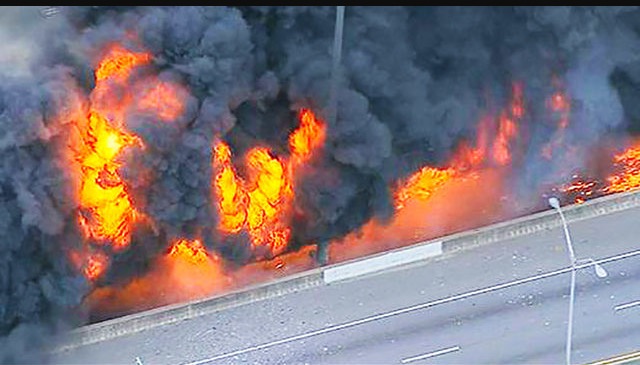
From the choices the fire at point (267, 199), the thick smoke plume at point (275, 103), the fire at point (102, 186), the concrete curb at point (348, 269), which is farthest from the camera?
the fire at point (267, 199)

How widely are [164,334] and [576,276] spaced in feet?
36.2

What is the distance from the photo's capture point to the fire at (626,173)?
35.9 metres

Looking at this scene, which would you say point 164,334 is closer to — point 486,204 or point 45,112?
point 45,112

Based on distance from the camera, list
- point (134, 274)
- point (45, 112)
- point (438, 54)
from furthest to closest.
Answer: point (438, 54)
point (134, 274)
point (45, 112)

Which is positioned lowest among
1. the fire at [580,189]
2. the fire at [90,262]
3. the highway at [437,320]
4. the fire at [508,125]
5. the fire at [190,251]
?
the highway at [437,320]

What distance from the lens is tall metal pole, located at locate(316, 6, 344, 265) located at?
100ft

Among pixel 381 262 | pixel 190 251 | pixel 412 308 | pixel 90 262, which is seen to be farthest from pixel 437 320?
pixel 90 262

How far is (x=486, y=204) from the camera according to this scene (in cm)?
3550

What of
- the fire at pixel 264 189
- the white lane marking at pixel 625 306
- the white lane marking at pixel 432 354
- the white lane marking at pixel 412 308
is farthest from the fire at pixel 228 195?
the white lane marking at pixel 625 306

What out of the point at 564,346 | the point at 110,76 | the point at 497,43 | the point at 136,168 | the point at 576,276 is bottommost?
the point at 564,346

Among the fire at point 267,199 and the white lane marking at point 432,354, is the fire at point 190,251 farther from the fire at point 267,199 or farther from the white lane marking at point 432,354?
the white lane marking at point 432,354

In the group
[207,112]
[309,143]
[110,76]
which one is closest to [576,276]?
[309,143]

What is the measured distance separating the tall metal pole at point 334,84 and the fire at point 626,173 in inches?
340

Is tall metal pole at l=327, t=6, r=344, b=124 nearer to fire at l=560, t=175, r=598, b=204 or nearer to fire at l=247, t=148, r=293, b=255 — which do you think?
fire at l=247, t=148, r=293, b=255
